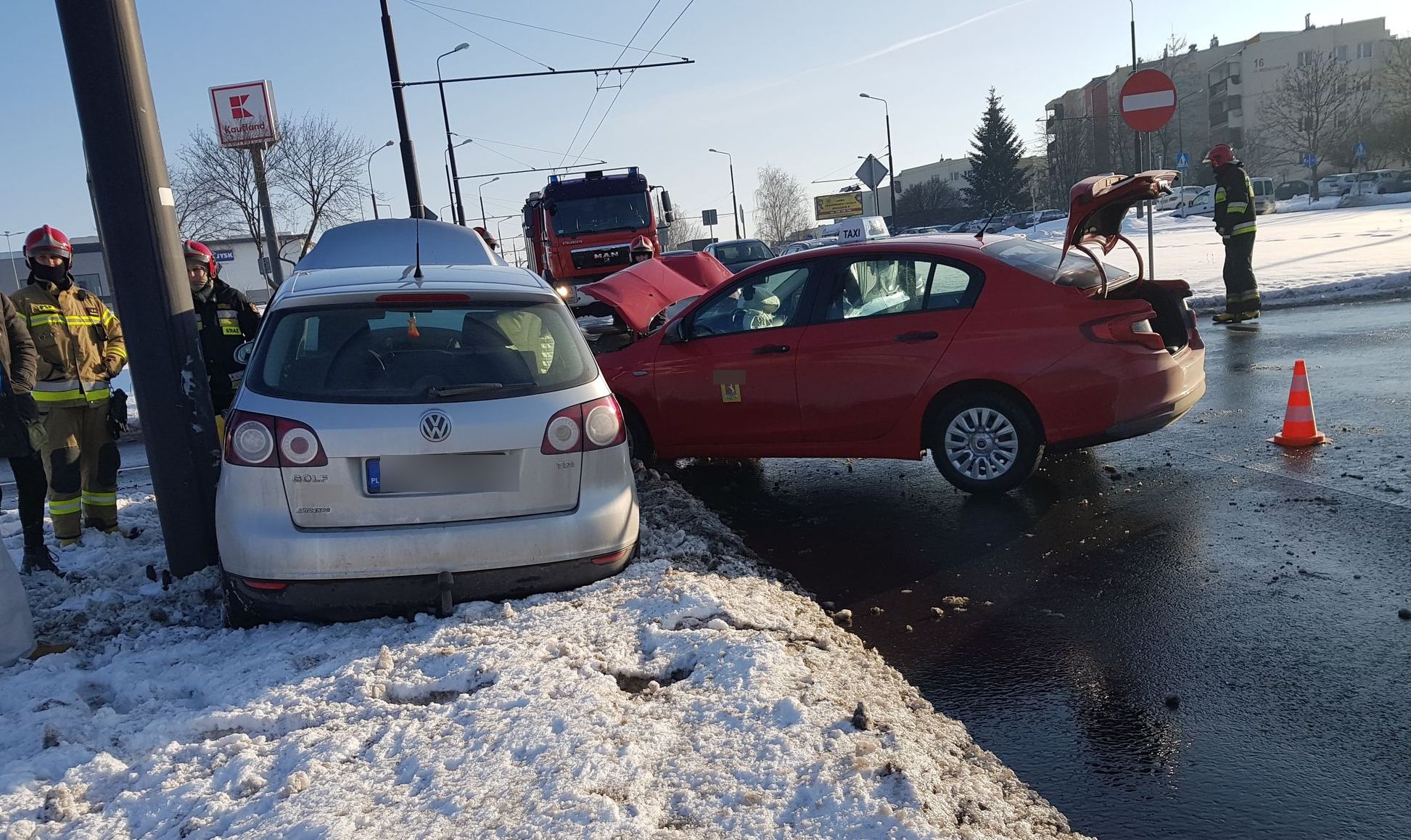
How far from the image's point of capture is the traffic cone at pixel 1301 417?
681cm

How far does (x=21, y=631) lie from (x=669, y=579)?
265cm

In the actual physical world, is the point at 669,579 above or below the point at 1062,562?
above

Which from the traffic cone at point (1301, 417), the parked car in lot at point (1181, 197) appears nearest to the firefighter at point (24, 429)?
the traffic cone at point (1301, 417)

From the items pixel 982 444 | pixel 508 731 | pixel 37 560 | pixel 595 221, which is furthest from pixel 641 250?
pixel 508 731

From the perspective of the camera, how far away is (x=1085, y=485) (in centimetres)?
650

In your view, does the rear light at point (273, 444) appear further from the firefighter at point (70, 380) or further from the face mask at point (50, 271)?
the face mask at point (50, 271)

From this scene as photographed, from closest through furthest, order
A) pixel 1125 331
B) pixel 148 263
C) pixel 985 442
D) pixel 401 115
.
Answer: pixel 148 263 → pixel 1125 331 → pixel 985 442 → pixel 401 115

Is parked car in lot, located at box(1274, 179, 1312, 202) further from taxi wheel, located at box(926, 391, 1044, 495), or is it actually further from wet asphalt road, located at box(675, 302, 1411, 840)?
taxi wheel, located at box(926, 391, 1044, 495)

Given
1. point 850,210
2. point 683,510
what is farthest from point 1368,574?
point 850,210

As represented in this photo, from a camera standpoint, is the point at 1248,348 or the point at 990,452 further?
the point at 1248,348

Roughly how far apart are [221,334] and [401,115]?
41.1 feet

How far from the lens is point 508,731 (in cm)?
317

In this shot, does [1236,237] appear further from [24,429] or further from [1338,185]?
[1338,185]

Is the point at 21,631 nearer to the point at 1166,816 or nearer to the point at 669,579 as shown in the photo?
the point at 669,579
